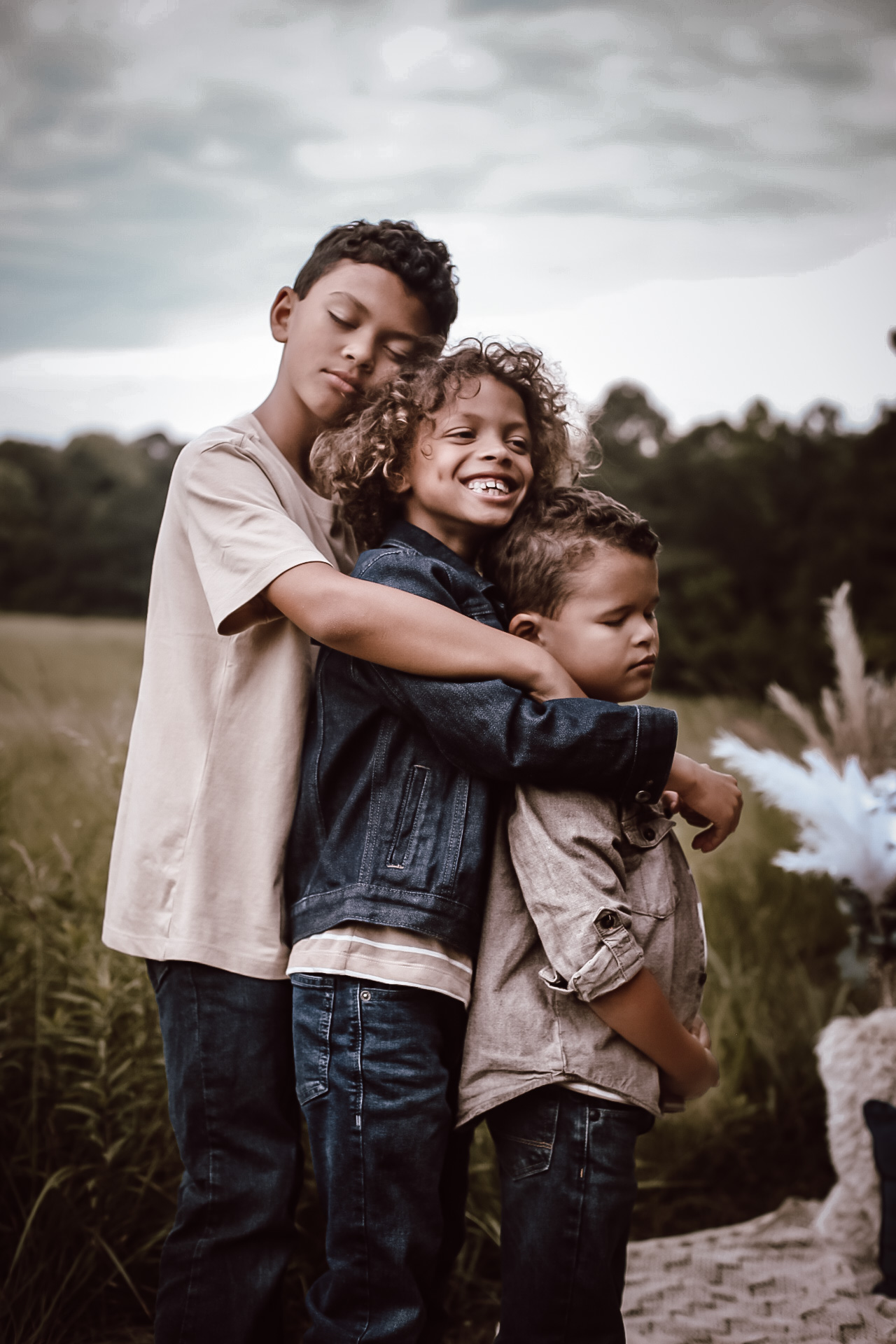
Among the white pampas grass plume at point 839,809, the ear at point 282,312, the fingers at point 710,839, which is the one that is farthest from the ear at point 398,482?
the white pampas grass plume at point 839,809

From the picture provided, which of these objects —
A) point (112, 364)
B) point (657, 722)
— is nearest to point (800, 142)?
point (112, 364)

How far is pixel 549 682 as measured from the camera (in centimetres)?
131

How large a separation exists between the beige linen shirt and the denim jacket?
0.12 feet

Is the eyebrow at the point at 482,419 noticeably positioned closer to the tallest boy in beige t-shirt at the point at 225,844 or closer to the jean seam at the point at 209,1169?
the tallest boy in beige t-shirt at the point at 225,844

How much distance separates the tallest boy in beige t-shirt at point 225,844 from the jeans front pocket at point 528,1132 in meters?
0.34

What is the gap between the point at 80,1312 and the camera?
78.1 inches

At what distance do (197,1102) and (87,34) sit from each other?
3.24 metres

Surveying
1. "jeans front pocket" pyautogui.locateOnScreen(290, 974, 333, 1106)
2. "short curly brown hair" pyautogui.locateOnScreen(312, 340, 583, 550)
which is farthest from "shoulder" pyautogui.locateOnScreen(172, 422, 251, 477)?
"jeans front pocket" pyautogui.locateOnScreen(290, 974, 333, 1106)

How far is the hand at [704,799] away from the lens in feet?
4.59

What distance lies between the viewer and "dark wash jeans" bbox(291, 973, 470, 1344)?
1.23 metres

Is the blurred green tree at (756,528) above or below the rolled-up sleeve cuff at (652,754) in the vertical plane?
above

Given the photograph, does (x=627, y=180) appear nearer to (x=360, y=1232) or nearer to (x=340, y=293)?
(x=340, y=293)

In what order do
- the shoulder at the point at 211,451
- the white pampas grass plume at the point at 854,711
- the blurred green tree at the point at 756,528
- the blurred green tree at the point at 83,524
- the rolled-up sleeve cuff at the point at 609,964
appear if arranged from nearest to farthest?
1. the rolled-up sleeve cuff at the point at 609,964
2. the shoulder at the point at 211,451
3. the white pampas grass plume at the point at 854,711
4. the blurred green tree at the point at 83,524
5. the blurred green tree at the point at 756,528

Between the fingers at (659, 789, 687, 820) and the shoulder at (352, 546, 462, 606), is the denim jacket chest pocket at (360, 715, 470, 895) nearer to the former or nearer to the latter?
the shoulder at (352, 546, 462, 606)
